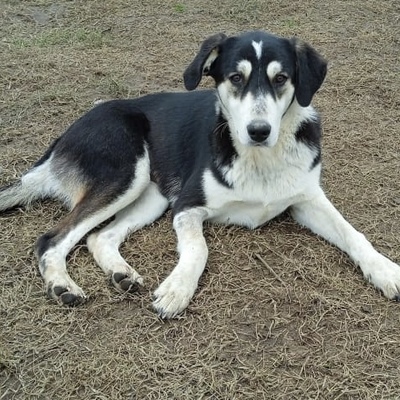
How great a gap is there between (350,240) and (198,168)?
107cm

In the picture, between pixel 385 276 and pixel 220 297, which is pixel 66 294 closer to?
pixel 220 297

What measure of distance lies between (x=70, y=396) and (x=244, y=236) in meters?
1.57

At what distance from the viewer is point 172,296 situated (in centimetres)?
317

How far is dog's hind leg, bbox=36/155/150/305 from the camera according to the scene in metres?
3.28

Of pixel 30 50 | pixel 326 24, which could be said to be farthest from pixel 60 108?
pixel 326 24

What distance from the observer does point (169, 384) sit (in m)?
2.76

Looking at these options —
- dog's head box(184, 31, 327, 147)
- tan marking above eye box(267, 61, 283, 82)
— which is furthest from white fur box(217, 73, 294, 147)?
tan marking above eye box(267, 61, 283, 82)

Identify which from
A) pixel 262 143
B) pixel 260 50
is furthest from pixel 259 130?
pixel 260 50

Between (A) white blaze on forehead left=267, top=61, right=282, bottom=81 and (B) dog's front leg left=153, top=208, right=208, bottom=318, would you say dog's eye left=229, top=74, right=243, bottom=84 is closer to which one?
(A) white blaze on forehead left=267, top=61, right=282, bottom=81

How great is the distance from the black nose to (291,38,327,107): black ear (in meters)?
0.35

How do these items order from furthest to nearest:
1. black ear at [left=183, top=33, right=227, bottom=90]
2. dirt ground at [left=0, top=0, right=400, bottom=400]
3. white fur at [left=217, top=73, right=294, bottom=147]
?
black ear at [left=183, top=33, right=227, bottom=90] < white fur at [left=217, top=73, right=294, bottom=147] < dirt ground at [left=0, top=0, right=400, bottom=400]

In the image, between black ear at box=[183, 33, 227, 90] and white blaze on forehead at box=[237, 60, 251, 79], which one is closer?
white blaze on forehead at box=[237, 60, 251, 79]

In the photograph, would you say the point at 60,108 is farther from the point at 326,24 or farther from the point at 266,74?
the point at 326,24

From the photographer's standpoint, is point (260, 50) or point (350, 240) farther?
point (350, 240)
